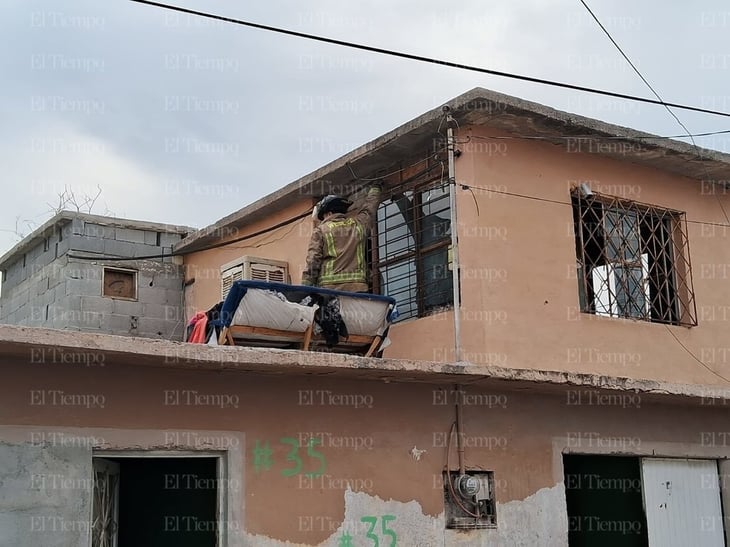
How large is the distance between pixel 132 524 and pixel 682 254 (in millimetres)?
6561

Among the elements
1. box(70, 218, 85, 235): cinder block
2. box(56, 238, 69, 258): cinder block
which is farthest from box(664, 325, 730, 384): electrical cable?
box(56, 238, 69, 258): cinder block

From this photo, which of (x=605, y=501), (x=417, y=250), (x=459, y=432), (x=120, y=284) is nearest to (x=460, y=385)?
(x=459, y=432)

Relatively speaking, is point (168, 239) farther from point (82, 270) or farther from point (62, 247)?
point (62, 247)

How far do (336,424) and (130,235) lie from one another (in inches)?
254

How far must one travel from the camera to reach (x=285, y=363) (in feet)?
22.9

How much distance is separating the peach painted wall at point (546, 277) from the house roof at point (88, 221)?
18.8 ft

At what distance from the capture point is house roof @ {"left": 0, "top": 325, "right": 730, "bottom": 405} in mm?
6059

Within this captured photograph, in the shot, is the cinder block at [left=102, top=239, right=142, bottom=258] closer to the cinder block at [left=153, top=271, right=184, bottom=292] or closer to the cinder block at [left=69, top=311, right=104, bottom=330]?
the cinder block at [left=153, top=271, right=184, bottom=292]

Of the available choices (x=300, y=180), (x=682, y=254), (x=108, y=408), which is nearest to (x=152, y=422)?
(x=108, y=408)

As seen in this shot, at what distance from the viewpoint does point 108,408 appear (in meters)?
6.77

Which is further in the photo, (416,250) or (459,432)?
(416,250)

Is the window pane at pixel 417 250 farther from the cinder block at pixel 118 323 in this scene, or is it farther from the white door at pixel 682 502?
the cinder block at pixel 118 323

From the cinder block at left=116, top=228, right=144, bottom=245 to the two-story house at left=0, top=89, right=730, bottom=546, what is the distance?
6.89 ft

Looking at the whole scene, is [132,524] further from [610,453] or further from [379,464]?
[610,453]
